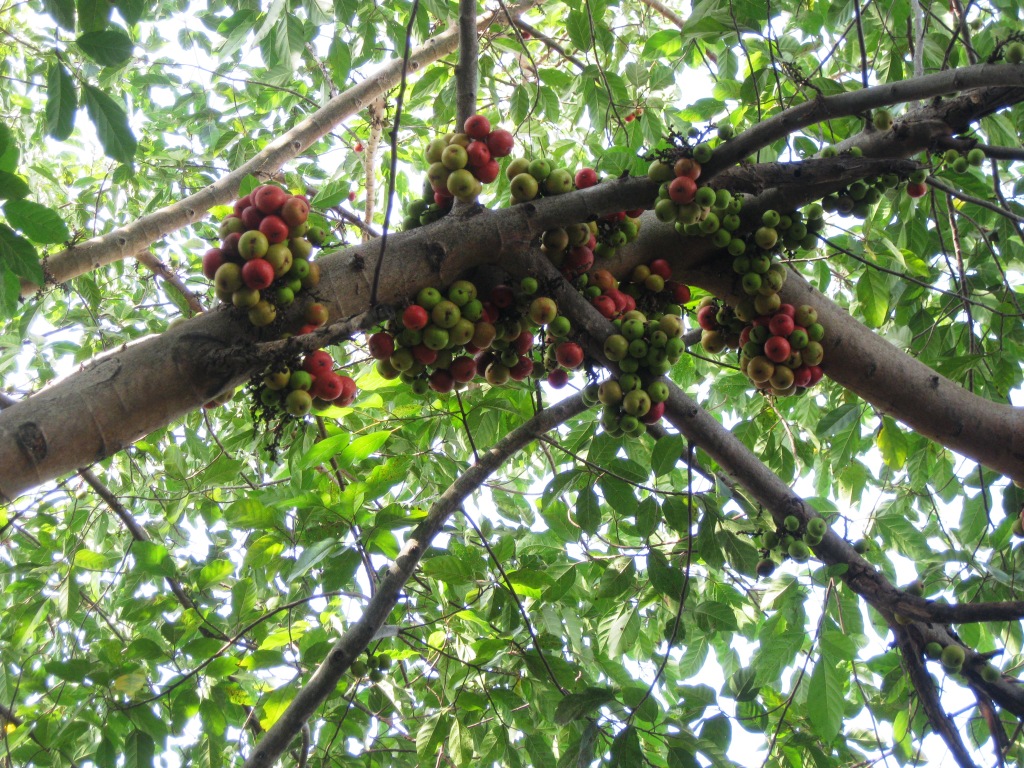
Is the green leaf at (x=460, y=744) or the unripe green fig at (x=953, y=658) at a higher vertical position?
the unripe green fig at (x=953, y=658)

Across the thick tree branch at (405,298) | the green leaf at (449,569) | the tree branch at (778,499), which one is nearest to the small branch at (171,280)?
the green leaf at (449,569)

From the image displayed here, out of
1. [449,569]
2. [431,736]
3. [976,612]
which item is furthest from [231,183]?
[976,612]

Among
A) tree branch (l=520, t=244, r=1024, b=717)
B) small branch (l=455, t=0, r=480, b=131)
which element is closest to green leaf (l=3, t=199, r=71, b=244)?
small branch (l=455, t=0, r=480, b=131)

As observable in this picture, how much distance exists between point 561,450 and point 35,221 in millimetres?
2045

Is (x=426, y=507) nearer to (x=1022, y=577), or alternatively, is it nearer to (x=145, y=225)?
(x=145, y=225)

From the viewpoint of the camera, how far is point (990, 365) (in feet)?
12.0

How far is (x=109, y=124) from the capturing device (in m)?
2.57

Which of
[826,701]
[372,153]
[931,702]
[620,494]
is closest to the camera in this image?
[931,702]

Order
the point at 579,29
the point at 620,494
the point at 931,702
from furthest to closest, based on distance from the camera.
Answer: the point at 579,29
the point at 620,494
the point at 931,702

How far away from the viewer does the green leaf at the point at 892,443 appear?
323cm

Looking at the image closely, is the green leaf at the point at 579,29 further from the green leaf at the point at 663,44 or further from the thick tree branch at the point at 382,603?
the thick tree branch at the point at 382,603

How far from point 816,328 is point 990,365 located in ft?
5.78

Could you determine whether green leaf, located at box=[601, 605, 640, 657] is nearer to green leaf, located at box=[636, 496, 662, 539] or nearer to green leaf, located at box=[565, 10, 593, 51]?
green leaf, located at box=[636, 496, 662, 539]

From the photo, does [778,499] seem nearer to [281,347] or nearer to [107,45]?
[281,347]
